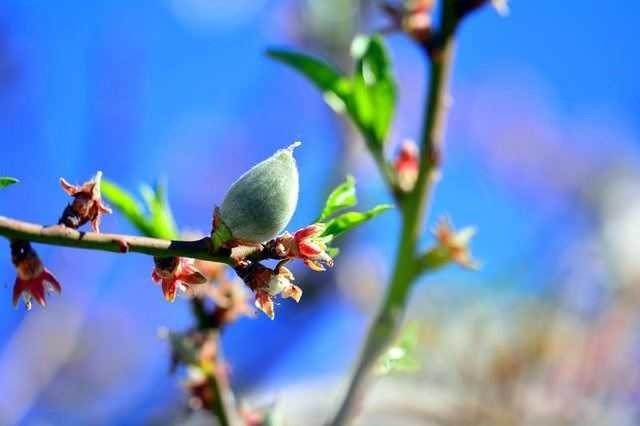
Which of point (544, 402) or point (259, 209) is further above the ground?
point (544, 402)

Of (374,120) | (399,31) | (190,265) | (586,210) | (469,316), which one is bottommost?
(190,265)

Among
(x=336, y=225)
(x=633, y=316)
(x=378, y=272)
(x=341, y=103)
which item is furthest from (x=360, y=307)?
(x=336, y=225)

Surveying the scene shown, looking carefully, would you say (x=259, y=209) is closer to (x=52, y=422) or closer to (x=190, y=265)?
(x=190, y=265)

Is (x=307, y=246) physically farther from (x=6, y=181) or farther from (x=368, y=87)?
(x=368, y=87)

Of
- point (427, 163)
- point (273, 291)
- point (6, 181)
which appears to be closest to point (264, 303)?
point (273, 291)

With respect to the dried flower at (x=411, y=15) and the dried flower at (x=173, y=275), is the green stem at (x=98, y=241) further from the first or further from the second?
the dried flower at (x=411, y=15)

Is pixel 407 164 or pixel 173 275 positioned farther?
pixel 407 164
